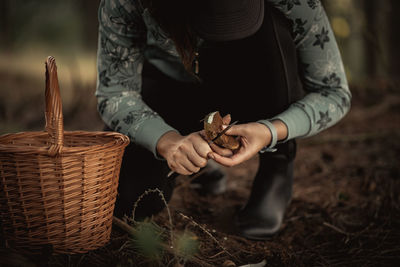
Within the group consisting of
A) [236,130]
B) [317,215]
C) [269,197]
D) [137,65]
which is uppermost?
[137,65]

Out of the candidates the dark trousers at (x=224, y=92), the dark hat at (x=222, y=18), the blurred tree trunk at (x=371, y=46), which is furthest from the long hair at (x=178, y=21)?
the blurred tree trunk at (x=371, y=46)

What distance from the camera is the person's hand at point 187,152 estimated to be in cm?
103

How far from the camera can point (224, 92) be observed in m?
1.41

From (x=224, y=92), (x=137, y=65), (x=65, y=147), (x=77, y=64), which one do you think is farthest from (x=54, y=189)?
(x=77, y=64)

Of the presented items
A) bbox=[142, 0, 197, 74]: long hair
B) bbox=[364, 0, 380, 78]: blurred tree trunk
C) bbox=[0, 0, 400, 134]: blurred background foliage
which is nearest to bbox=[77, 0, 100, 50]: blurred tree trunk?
bbox=[0, 0, 400, 134]: blurred background foliage

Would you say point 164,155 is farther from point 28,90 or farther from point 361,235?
point 28,90

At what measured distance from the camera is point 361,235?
1.31 m

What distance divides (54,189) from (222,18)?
2.15 ft

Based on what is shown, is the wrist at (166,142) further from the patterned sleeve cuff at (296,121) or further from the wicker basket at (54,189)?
the patterned sleeve cuff at (296,121)

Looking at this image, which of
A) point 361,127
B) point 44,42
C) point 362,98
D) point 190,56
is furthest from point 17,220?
point 44,42

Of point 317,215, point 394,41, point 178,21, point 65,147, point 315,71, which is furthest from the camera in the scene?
point 394,41

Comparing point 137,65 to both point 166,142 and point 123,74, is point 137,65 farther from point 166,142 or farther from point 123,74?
point 166,142

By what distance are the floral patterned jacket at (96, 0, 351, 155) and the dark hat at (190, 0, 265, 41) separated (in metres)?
0.30

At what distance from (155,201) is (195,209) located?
31 cm
